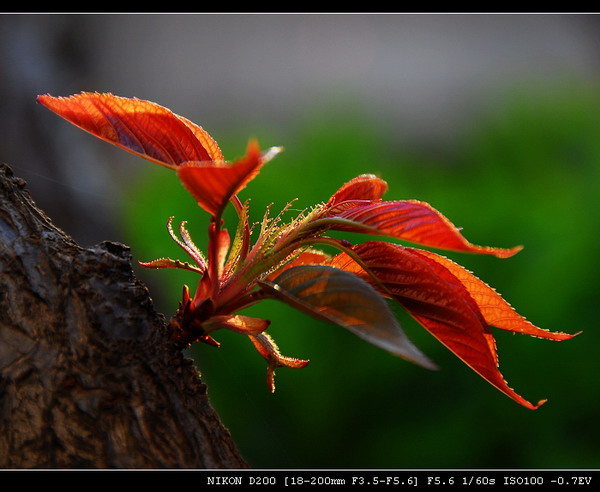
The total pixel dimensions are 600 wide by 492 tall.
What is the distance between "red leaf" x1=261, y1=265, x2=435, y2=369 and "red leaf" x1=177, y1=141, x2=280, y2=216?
72mm

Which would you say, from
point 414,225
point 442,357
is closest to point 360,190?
point 414,225

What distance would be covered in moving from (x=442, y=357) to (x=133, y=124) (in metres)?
0.97

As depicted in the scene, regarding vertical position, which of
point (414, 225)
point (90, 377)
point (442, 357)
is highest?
point (414, 225)

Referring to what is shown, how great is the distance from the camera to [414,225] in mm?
415

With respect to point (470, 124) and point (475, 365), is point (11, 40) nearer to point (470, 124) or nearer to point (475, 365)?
point (470, 124)

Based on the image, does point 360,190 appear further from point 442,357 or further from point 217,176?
point 442,357

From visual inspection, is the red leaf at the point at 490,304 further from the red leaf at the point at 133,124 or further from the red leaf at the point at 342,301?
the red leaf at the point at 133,124

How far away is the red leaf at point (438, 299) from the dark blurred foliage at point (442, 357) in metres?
0.68

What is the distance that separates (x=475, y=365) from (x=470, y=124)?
1483 mm

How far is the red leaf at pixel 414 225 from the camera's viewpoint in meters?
0.40

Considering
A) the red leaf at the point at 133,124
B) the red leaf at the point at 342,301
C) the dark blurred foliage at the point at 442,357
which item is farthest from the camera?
the dark blurred foliage at the point at 442,357

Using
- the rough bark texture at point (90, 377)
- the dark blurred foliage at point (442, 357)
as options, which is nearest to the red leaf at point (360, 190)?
the rough bark texture at point (90, 377)

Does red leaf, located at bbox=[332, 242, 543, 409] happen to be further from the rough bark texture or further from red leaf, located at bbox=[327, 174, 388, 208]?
the rough bark texture

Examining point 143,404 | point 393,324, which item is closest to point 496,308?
point 393,324
